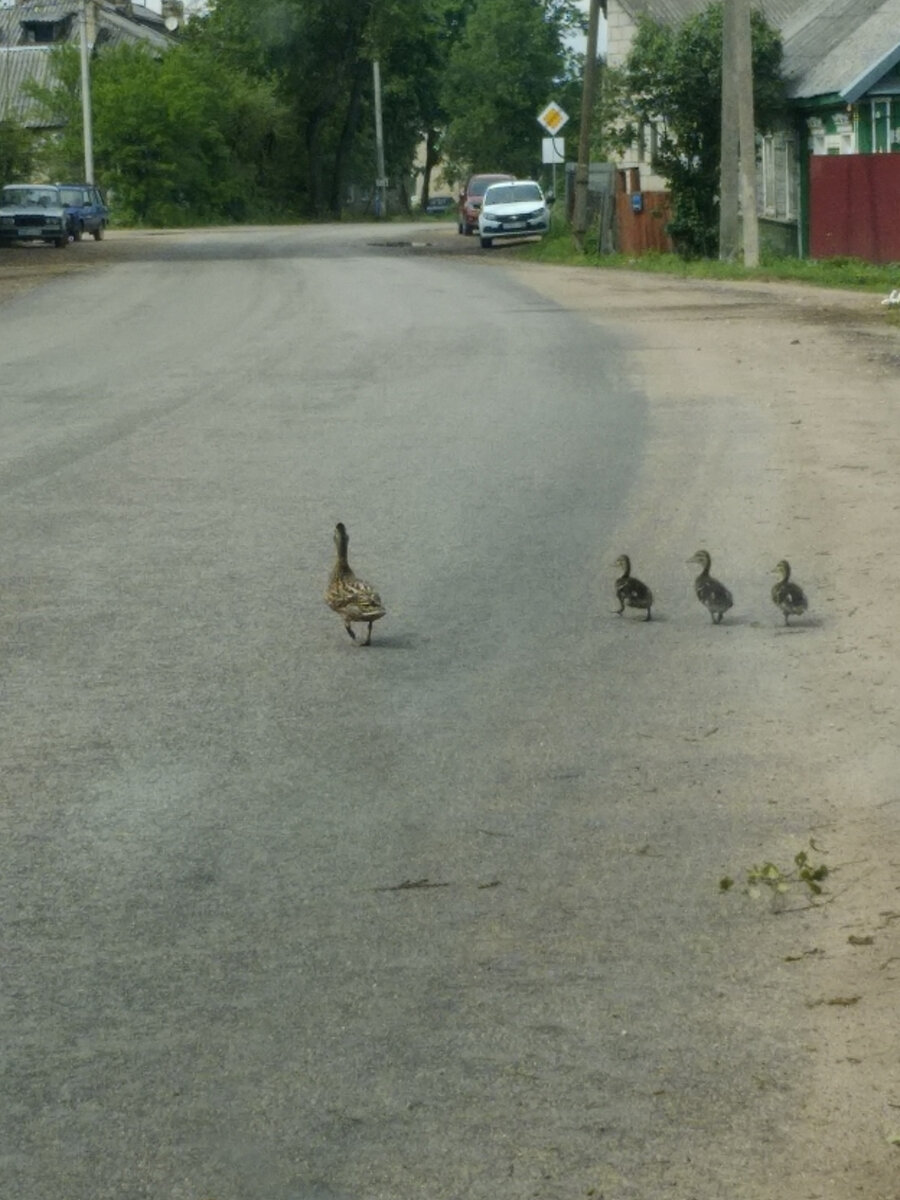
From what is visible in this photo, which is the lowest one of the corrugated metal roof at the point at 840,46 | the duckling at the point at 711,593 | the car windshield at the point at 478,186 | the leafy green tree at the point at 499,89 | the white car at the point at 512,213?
the duckling at the point at 711,593

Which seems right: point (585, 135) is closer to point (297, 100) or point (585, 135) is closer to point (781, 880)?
point (781, 880)

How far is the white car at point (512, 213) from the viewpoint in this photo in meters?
52.9

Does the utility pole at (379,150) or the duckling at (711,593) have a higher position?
the utility pole at (379,150)

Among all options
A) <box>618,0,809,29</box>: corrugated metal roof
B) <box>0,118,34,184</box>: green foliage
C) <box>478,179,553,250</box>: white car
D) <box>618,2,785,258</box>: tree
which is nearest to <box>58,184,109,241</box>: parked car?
<box>0,118,34,184</box>: green foliage

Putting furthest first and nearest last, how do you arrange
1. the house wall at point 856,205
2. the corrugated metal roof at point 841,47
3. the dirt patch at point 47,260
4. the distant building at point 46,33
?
the distant building at point 46,33, the corrugated metal roof at point 841,47, the dirt patch at point 47,260, the house wall at point 856,205

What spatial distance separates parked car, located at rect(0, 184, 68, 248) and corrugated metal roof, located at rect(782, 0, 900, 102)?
1786 centimetres

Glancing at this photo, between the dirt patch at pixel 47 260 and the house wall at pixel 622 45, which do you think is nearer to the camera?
the dirt patch at pixel 47 260

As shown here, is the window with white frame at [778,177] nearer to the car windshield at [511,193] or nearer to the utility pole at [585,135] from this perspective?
the utility pole at [585,135]

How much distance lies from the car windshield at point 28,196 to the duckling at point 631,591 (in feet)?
150

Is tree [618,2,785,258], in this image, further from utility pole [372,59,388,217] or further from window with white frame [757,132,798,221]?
utility pole [372,59,388,217]

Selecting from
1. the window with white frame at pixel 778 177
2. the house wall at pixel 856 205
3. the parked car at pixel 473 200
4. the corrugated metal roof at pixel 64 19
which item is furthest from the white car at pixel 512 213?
the corrugated metal roof at pixel 64 19

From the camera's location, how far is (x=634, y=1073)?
4.55 m

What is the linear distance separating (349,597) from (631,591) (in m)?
1.30

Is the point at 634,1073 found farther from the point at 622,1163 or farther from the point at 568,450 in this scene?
the point at 568,450
